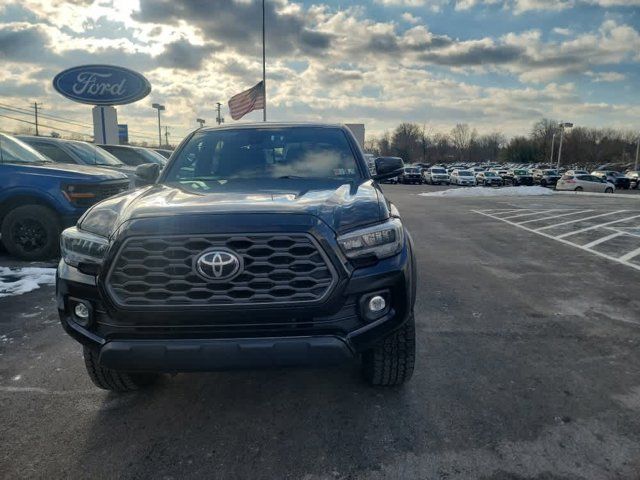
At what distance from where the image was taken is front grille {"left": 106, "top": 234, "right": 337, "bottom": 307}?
7.78 ft

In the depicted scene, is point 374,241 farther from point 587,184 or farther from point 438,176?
point 438,176

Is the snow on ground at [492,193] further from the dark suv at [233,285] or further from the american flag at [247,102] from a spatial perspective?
the dark suv at [233,285]

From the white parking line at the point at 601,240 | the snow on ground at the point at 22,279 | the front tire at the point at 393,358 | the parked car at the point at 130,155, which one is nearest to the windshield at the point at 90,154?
the parked car at the point at 130,155

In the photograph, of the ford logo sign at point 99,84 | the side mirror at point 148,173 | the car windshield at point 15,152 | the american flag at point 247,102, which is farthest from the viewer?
the american flag at point 247,102

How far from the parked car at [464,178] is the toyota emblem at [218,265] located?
40.4 meters

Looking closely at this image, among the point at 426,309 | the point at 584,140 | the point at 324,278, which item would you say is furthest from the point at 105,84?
the point at 584,140

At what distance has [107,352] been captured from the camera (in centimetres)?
241

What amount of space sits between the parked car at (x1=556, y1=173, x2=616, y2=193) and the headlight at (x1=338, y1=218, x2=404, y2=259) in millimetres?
32532

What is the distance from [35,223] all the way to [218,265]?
5.89m

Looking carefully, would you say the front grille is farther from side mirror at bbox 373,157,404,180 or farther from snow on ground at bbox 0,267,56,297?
snow on ground at bbox 0,267,56,297

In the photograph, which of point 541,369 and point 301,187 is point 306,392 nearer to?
point 301,187

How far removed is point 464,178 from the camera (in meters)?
40.6

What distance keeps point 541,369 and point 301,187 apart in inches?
88.5

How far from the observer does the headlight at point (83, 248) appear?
2523mm
